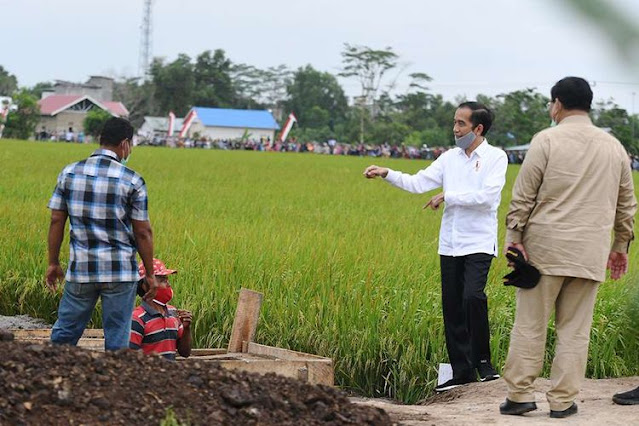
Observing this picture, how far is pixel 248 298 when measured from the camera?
20.9 feet

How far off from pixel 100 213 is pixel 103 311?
46 cm

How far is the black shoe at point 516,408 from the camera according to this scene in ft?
16.1

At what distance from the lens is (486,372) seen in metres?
6.28

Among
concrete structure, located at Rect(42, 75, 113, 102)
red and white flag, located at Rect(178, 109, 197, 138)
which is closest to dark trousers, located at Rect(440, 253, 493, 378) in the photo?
red and white flag, located at Rect(178, 109, 197, 138)

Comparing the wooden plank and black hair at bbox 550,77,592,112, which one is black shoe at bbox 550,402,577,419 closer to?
black hair at bbox 550,77,592,112

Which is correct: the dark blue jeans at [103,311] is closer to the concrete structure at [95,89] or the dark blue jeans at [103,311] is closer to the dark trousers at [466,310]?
the dark trousers at [466,310]

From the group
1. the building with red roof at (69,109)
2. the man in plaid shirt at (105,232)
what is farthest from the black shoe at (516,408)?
the building with red roof at (69,109)

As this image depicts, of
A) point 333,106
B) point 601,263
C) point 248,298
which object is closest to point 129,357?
point 601,263

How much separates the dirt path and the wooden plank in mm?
824

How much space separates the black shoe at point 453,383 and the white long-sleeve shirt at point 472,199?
0.74 metres

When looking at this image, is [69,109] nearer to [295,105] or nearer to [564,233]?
[295,105]

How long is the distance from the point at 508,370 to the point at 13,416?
2471 mm

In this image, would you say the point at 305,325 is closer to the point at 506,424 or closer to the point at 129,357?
the point at 506,424

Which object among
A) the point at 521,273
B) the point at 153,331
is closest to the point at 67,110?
the point at 153,331
